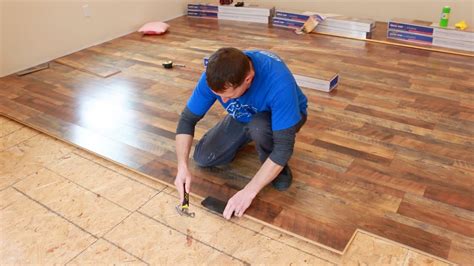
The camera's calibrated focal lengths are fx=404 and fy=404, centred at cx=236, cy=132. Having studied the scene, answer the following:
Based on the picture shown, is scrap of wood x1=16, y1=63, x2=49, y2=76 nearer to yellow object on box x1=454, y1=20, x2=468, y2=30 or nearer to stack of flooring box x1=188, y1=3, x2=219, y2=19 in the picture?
stack of flooring box x1=188, y1=3, x2=219, y2=19

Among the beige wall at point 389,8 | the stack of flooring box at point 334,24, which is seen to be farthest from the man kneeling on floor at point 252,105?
the beige wall at point 389,8

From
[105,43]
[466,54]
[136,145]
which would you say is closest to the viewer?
[136,145]

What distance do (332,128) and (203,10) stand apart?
11.1ft

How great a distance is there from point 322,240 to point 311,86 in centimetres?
172

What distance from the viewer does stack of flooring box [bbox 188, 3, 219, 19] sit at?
532 centimetres

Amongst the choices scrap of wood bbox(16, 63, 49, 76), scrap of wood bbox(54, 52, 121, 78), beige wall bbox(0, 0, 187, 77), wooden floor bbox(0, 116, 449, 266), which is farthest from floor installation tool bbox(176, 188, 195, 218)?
beige wall bbox(0, 0, 187, 77)

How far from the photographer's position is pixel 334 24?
4.49 meters

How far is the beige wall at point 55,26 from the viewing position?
3.52 m

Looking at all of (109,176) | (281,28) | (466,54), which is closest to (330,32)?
(281,28)

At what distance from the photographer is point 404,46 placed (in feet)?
13.4

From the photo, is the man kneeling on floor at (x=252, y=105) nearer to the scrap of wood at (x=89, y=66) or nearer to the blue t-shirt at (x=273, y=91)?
the blue t-shirt at (x=273, y=91)

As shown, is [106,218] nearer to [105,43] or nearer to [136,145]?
[136,145]

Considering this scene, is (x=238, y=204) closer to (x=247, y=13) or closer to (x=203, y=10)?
(x=247, y=13)

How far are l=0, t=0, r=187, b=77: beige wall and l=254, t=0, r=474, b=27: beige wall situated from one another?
6.52ft
